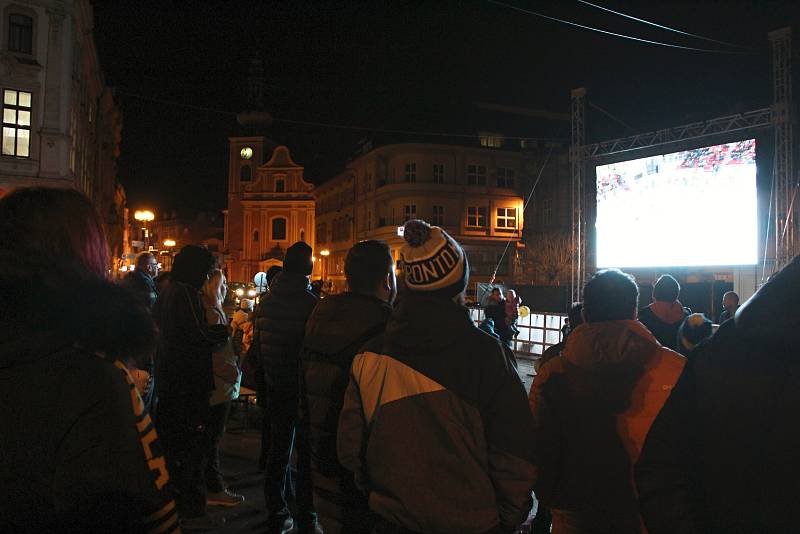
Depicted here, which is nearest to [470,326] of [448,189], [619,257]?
[619,257]

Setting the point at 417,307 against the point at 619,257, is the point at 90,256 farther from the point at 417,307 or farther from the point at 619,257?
the point at 619,257

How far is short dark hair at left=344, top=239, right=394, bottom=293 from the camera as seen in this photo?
3.21 metres

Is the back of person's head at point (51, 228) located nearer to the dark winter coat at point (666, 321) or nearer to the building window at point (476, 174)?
the dark winter coat at point (666, 321)

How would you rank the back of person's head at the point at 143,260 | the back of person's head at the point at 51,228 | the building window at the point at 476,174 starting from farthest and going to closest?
the building window at the point at 476,174 → the back of person's head at the point at 143,260 → the back of person's head at the point at 51,228

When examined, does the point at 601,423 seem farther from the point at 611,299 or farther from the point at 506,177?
the point at 506,177

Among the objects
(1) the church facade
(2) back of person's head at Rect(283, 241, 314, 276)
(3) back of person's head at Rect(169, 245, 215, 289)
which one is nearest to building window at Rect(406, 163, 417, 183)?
(1) the church facade

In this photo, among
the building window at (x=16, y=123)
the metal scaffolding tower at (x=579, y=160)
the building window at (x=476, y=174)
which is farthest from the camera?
the building window at (x=476, y=174)

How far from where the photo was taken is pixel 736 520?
1.57 metres

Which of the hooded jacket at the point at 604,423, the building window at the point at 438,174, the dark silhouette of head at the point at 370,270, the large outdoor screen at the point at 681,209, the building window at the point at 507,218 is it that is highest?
the building window at the point at 438,174

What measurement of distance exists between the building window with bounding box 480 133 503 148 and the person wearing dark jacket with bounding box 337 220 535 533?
44.0 meters

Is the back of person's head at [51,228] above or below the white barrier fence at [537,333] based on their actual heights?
above

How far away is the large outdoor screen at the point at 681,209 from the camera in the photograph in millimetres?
15906

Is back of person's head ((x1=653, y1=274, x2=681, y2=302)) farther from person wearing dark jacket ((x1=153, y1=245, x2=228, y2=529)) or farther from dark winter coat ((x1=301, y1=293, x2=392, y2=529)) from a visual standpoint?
person wearing dark jacket ((x1=153, y1=245, x2=228, y2=529))

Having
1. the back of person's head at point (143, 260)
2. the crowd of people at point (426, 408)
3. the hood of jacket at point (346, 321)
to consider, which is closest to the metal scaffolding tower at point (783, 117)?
the crowd of people at point (426, 408)
